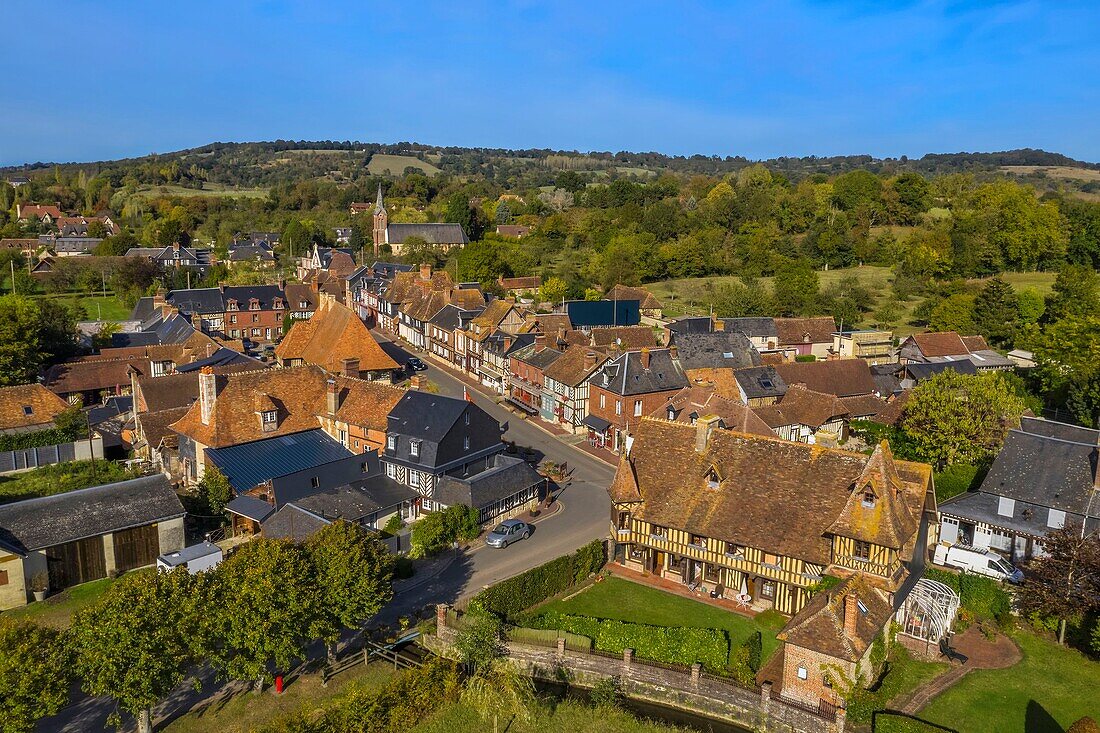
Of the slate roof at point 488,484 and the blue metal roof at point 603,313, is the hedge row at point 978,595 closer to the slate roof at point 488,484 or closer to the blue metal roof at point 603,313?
the slate roof at point 488,484

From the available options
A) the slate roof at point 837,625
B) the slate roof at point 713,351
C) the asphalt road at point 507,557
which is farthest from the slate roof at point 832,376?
the slate roof at point 837,625

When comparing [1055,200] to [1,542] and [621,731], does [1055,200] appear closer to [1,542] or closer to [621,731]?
[621,731]

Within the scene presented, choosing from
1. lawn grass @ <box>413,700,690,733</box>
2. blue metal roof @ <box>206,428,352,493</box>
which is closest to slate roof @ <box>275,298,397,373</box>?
blue metal roof @ <box>206,428,352,493</box>

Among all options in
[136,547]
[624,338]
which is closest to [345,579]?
[136,547]

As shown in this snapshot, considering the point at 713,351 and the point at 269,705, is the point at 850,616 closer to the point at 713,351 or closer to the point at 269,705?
the point at 269,705

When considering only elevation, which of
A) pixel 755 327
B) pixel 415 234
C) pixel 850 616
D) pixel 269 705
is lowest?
pixel 269 705

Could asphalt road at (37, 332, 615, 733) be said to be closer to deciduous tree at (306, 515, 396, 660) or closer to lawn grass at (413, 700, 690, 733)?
deciduous tree at (306, 515, 396, 660)
